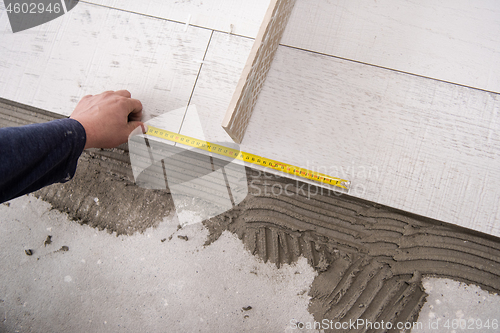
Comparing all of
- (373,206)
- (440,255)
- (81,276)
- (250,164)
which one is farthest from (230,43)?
(440,255)

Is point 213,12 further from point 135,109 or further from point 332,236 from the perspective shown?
point 332,236

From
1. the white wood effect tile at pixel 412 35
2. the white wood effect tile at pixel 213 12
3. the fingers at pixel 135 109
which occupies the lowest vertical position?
the fingers at pixel 135 109

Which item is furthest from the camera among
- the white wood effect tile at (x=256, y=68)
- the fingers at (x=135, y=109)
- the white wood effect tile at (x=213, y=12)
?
the white wood effect tile at (x=213, y=12)

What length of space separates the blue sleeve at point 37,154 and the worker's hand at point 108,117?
0.12m

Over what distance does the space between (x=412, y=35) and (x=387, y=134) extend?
0.66 m

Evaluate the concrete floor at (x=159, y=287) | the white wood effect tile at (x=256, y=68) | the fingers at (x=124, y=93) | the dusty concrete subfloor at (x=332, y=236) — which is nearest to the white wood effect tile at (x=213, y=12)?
the white wood effect tile at (x=256, y=68)

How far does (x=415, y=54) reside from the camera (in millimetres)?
1746

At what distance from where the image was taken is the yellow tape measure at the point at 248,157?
5.61ft

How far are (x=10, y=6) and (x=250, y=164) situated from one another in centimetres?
200

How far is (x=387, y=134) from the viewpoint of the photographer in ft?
5.62

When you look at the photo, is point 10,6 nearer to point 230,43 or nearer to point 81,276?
point 230,43

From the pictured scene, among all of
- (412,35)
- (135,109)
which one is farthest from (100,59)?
(412,35)

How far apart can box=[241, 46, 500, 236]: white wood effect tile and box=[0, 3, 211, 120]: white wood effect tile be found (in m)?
0.58

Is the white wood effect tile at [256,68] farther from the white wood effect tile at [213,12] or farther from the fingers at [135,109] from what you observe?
the fingers at [135,109]
